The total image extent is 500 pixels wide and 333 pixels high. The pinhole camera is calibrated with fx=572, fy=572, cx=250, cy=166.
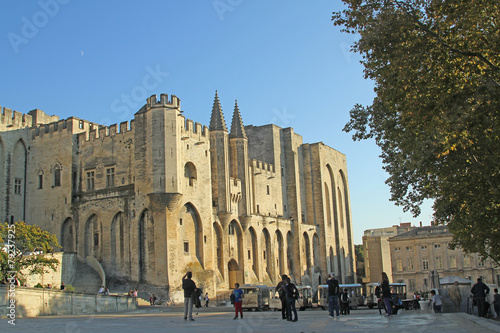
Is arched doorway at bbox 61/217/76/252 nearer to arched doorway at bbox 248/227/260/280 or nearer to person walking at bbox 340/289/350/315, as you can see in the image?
arched doorway at bbox 248/227/260/280

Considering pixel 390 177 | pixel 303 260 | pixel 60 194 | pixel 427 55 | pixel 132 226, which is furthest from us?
pixel 303 260

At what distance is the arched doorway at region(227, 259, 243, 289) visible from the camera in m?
46.5

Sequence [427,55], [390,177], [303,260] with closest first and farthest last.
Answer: [427,55], [390,177], [303,260]

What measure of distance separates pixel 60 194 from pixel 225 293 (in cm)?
1401

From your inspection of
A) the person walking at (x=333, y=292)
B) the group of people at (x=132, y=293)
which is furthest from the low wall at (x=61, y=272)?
the person walking at (x=333, y=292)

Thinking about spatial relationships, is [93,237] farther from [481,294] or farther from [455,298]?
[481,294]

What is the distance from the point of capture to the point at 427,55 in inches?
631

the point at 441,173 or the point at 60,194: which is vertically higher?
the point at 60,194

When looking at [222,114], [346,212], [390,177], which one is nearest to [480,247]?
[390,177]

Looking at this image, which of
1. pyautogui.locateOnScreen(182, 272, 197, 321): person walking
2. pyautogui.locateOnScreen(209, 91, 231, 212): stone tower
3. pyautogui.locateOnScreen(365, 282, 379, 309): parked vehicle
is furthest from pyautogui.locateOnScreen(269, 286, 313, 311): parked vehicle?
pyautogui.locateOnScreen(182, 272, 197, 321): person walking

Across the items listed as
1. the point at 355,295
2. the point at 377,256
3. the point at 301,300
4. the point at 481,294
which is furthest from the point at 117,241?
the point at 377,256

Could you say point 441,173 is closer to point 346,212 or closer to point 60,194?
point 60,194

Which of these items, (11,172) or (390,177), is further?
(11,172)

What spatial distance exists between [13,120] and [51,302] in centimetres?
2340
